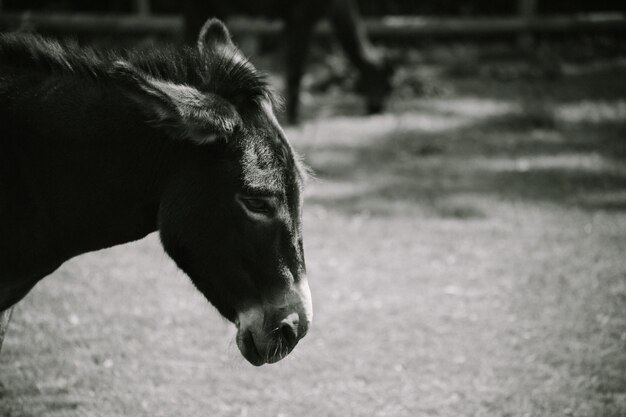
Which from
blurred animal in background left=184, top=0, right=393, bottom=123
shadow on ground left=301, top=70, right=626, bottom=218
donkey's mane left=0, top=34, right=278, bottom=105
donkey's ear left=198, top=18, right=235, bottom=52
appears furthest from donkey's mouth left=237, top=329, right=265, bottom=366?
blurred animal in background left=184, top=0, right=393, bottom=123

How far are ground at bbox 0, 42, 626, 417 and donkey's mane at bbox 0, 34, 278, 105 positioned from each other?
1371 mm

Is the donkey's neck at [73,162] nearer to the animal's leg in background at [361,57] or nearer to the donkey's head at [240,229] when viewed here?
the donkey's head at [240,229]

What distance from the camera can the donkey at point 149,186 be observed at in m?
2.85

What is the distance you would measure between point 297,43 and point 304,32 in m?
0.17

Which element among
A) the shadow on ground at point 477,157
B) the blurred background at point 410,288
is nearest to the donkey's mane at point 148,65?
the blurred background at point 410,288

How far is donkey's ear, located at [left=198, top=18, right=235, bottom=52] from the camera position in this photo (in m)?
3.42

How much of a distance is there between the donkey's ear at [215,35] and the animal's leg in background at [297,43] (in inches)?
241

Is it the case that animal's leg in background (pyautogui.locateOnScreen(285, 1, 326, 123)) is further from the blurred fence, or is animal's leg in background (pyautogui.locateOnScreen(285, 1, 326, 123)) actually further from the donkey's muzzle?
the donkey's muzzle

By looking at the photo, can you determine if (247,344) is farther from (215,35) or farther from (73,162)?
(215,35)

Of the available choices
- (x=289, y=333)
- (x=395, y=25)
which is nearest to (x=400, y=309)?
(x=289, y=333)

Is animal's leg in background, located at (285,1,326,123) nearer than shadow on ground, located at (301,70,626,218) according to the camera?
No

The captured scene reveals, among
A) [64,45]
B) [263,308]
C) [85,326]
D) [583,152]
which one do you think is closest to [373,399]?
[263,308]

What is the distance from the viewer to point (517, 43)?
13227 millimetres

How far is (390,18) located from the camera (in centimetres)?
1340
